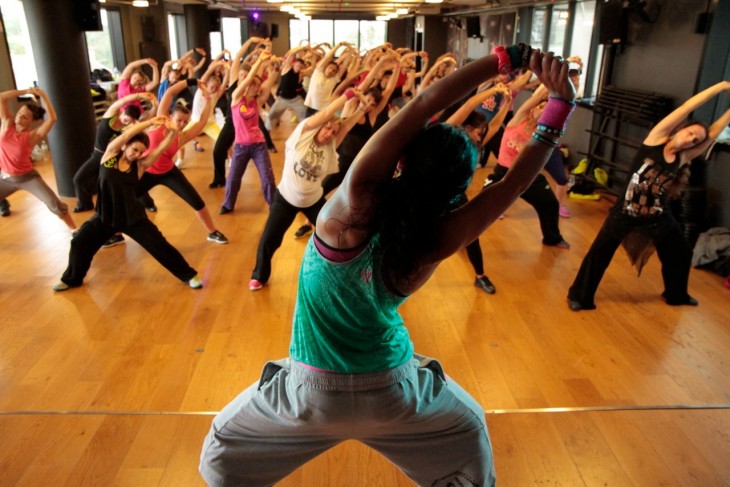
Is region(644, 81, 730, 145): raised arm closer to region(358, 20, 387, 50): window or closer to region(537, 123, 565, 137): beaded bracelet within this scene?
region(537, 123, 565, 137): beaded bracelet

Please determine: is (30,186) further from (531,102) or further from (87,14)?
(531,102)

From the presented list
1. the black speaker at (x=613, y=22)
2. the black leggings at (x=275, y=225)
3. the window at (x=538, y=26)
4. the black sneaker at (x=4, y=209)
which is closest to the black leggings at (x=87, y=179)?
the black sneaker at (x=4, y=209)

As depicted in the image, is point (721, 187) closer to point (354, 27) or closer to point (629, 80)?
point (629, 80)

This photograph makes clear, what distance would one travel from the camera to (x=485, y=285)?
4.16m

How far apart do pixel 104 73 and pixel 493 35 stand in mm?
7894

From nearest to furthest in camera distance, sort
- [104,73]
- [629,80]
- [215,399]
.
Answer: [215,399], [629,80], [104,73]

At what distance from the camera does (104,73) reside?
1107cm

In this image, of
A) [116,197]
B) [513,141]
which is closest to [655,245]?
[513,141]

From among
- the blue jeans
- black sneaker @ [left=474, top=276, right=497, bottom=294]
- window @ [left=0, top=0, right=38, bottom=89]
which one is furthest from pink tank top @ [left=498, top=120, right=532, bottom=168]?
window @ [left=0, top=0, right=38, bottom=89]

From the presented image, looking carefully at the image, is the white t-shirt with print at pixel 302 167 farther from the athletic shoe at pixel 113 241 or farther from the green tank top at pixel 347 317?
the green tank top at pixel 347 317

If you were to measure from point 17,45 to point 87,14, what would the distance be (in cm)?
427

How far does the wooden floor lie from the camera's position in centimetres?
246

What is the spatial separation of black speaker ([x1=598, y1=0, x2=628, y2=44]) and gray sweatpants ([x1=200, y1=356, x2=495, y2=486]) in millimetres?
6031

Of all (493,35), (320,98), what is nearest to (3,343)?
(320,98)
